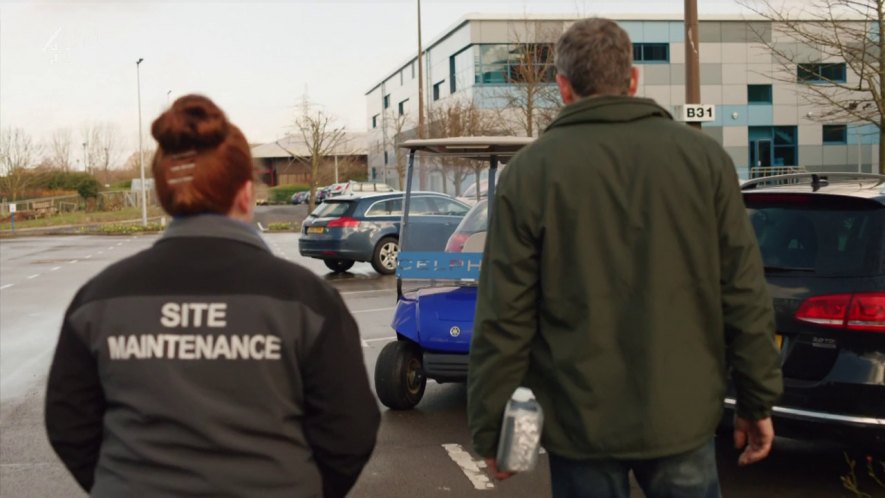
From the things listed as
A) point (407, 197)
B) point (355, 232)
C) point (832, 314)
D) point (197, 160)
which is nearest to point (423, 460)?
point (407, 197)

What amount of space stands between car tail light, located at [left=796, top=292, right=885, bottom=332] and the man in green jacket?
2.13 metres

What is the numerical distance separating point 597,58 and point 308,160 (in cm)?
6748

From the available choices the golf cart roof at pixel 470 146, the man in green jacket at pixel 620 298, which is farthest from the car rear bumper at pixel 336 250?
the man in green jacket at pixel 620 298

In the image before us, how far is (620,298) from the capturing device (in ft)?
8.69

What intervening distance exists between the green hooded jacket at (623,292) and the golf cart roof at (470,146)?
4167 mm

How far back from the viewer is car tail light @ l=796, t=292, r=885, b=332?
459 centimetres

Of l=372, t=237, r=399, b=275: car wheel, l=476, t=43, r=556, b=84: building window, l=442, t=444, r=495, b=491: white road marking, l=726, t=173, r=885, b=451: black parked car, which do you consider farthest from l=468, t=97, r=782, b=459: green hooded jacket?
l=476, t=43, r=556, b=84: building window

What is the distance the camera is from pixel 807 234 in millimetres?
5051

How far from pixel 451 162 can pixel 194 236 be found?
18.1 ft

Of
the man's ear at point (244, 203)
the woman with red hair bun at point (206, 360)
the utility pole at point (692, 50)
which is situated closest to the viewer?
the woman with red hair bun at point (206, 360)

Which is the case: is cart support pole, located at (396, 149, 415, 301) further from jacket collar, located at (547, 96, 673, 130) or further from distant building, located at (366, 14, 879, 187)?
distant building, located at (366, 14, 879, 187)

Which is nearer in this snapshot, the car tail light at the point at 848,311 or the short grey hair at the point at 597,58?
the short grey hair at the point at 597,58

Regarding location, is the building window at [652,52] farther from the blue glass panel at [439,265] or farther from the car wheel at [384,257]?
the blue glass panel at [439,265]

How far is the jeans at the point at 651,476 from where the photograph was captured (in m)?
2.67
